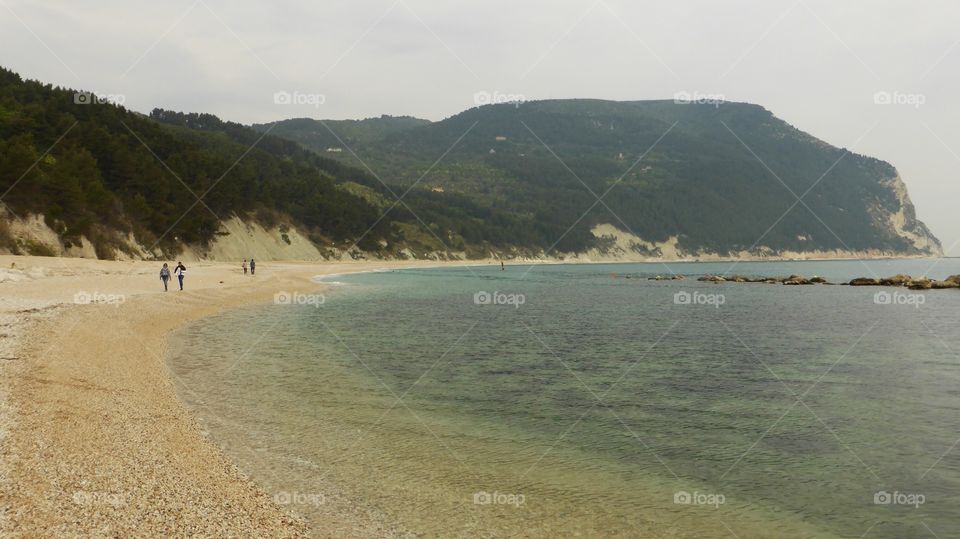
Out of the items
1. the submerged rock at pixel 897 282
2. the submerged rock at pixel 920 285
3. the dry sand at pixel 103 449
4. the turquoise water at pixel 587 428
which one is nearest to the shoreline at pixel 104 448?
the dry sand at pixel 103 449

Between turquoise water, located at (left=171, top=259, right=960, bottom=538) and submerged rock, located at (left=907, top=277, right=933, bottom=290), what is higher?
submerged rock, located at (left=907, top=277, right=933, bottom=290)

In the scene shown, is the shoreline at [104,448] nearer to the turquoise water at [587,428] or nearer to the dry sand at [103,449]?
the dry sand at [103,449]

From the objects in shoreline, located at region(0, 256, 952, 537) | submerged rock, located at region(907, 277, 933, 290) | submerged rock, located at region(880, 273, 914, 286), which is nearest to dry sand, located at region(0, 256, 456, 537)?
shoreline, located at region(0, 256, 952, 537)

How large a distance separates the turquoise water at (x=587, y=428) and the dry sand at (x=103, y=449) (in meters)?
0.87

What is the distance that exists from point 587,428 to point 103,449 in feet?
34.3

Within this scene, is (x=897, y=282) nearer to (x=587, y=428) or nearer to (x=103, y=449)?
(x=587, y=428)

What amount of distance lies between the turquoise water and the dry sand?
0.87 meters

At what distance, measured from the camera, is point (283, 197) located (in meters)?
122

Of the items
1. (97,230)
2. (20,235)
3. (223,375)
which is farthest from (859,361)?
(97,230)

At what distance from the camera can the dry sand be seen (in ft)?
26.8

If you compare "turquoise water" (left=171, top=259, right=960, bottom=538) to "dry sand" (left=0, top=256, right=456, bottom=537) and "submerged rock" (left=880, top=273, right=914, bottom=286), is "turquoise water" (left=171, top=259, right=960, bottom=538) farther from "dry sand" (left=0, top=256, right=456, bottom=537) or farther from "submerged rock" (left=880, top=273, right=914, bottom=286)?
"submerged rock" (left=880, top=273, right=914, bottom=286)

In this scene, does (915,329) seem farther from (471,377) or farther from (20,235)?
(20,235)

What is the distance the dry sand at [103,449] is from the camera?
818 centimetres

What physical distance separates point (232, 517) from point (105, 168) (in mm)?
78295
